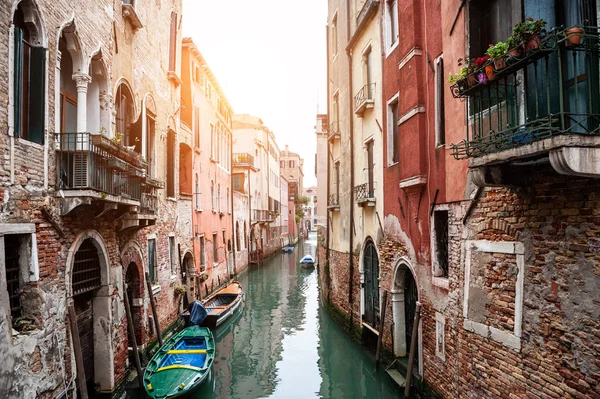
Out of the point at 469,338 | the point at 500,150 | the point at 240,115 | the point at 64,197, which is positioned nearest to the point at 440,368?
the point at 469,338

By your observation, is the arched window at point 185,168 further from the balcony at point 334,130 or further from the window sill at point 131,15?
the window sill at point 131,15

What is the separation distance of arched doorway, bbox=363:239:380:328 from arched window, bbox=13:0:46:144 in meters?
7.84

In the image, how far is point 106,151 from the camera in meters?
7.77

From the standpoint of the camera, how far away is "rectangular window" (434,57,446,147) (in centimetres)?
741

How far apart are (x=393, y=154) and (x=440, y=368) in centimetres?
453

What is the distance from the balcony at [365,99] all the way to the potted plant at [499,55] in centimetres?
677

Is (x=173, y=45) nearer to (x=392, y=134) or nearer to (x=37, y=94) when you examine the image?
(x=392, y=134)

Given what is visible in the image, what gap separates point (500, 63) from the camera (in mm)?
4516

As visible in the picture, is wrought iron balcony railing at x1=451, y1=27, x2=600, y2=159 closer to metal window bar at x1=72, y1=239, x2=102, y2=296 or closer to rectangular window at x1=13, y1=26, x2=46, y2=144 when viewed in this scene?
rectangular window at x1=13, y1=26, x2=46, y2=144

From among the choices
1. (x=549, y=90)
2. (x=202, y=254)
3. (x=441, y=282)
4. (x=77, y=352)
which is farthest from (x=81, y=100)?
(x=202, y=254)

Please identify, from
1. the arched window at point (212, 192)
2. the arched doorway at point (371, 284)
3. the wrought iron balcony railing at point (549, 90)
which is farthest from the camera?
the arched window at point (212, 192)

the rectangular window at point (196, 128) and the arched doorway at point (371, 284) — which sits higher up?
the rectangular window at point (196, 128)

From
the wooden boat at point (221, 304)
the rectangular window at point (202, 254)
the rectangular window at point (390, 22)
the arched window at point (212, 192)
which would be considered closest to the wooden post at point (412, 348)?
the rectangular window at point (390, 22)

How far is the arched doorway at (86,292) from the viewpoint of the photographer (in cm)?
787
